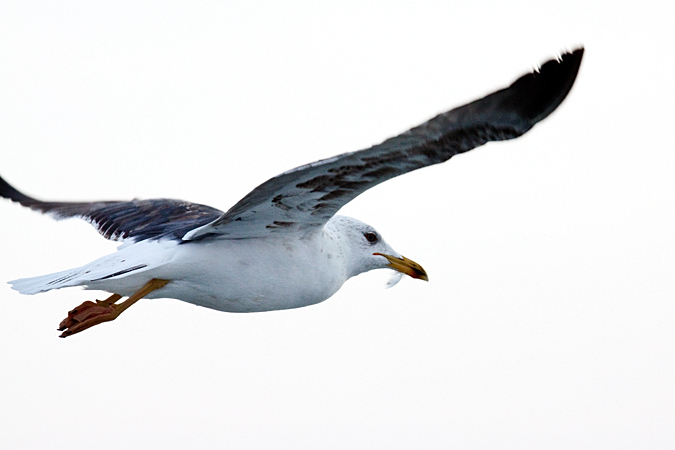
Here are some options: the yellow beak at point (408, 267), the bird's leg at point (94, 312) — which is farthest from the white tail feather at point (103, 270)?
the yellow beak at point (408, 267)

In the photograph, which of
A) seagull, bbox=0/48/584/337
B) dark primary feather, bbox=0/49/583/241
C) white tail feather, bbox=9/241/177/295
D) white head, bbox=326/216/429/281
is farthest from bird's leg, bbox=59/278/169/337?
white head, bbox=326/216/429/281

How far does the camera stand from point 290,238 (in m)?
7.36

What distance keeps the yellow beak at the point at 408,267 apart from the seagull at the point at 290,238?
1 centimetres

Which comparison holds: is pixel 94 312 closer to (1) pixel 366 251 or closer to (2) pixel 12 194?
(1) pixel 366 251

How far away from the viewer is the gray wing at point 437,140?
5.78 meters

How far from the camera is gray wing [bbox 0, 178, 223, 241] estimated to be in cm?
808

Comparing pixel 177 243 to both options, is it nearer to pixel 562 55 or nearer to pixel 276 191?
pixel 276 191

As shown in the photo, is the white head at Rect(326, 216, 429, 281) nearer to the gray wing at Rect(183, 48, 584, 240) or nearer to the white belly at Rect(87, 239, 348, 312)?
the white belly at Rect(87, 239, 348, 312)

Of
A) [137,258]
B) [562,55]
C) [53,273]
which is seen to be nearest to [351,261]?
[137,258]

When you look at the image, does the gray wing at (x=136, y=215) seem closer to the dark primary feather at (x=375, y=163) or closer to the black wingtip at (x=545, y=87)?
the dark primary feather at (x=375, y=163)

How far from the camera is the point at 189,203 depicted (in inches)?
349

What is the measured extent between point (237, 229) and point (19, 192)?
11.8 feet

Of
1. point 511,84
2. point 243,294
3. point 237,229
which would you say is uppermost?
point 511,84

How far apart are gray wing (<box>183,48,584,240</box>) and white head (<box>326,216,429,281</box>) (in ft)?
4.59
